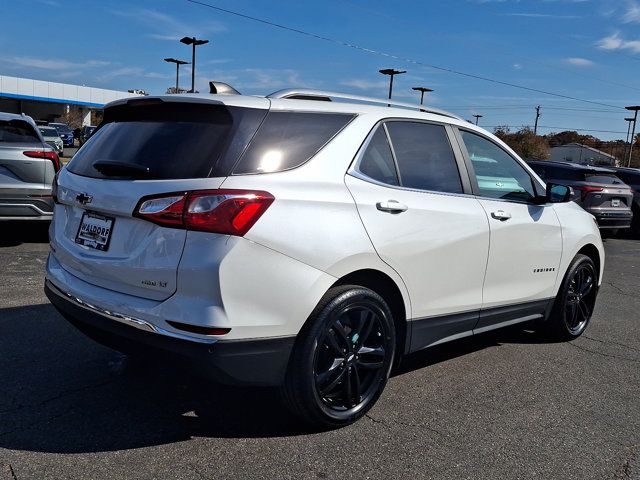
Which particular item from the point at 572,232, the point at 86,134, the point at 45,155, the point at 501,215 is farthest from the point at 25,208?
the point at 572,232

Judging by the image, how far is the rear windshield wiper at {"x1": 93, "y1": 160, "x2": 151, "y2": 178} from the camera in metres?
3.01

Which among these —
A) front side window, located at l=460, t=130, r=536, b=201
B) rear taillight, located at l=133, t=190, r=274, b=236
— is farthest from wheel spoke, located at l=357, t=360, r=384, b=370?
front side window, located at l=460, t=130, r=536, b=201

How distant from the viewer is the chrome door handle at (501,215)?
4164 millimetres

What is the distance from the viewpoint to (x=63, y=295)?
3.34 metres

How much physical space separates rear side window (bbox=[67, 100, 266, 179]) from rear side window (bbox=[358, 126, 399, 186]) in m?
0.68

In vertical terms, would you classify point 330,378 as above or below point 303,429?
above

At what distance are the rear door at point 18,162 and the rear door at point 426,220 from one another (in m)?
5.60

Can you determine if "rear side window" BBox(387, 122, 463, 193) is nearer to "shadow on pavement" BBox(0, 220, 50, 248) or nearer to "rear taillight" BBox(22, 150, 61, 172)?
"rear taillight" BBox(22, 150, 61, 172)

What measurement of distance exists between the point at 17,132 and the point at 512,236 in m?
6.30

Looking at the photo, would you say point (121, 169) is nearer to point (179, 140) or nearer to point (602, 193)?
point (179, 140)

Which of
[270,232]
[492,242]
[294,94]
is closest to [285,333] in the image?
[270,232]

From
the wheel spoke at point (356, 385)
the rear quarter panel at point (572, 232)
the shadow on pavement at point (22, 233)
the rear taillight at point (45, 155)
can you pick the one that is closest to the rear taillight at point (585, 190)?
the rear quarter panel at point (572, 232)

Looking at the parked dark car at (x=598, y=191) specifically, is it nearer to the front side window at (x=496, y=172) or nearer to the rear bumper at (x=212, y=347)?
the front side window at (x=496, y=172)

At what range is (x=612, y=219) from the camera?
41.5 feet
